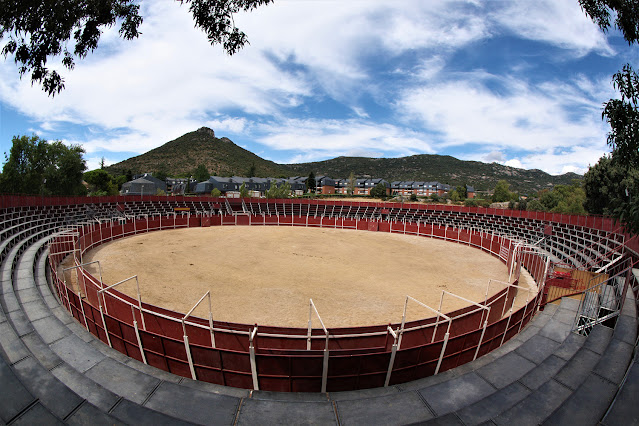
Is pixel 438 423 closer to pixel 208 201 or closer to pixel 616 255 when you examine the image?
pixel 616 255

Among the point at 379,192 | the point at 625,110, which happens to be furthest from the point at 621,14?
the point at 379,192

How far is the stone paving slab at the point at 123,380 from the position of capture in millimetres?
6843

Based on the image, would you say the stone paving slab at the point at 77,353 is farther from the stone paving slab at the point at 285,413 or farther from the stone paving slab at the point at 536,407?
the stone paving slab at the point at 536,407

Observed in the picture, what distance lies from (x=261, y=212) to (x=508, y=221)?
3966 centimetres

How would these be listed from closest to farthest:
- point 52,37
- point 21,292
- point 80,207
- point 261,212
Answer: point 52,37 < point 21,292 < point 80,207 < point 261,212

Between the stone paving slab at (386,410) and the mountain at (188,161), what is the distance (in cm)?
16910

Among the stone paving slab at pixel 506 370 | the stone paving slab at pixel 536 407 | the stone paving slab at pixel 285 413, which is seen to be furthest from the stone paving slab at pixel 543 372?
the stone paving slab at pixel 285 413

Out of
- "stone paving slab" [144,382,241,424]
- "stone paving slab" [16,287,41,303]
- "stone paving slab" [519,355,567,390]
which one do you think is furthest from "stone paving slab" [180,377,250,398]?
"stone paving slab" [16,287,41,303]

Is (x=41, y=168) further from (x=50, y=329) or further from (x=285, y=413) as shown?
(x=285, y=413)

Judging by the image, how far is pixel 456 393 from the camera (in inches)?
289

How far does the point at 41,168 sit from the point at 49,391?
265 ft

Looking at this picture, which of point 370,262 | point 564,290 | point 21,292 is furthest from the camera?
point 370,262

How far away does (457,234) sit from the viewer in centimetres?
3803

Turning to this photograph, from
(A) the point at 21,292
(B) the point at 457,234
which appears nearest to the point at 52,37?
(A) the point at 21,292
